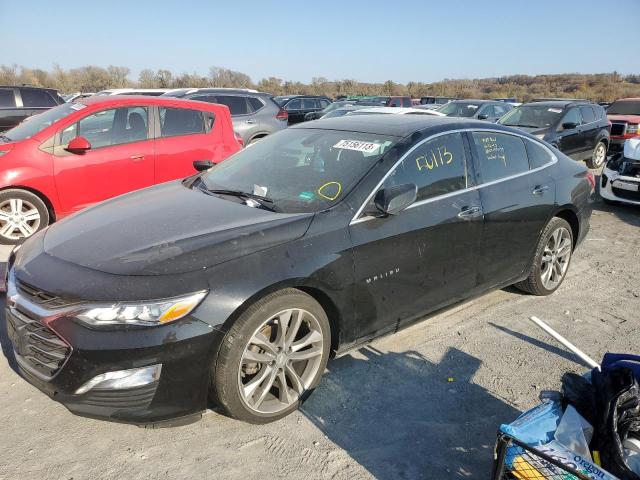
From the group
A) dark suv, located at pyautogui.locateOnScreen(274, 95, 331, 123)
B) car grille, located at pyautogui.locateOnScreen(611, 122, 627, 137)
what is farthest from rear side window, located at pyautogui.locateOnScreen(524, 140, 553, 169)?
dark suv, located at pyautogui.locateOnScreen(274, 95, 331, 123)

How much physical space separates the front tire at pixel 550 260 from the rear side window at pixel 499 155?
0.65 m

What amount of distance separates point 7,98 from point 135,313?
480 inches

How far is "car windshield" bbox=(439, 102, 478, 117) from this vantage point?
14633 mm

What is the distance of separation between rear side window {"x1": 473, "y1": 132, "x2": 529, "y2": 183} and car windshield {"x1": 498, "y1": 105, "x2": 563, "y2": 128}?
7239mm

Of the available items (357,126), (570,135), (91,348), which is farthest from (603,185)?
(91,348)

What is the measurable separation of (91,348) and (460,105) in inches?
576

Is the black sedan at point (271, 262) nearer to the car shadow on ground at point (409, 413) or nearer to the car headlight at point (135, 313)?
the car headlight at point (135, 313)

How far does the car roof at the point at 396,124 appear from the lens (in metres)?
3.57

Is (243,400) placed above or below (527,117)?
below

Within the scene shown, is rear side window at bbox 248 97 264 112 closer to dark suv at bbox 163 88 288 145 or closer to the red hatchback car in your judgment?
dark suv at bbox 163 88 288 145

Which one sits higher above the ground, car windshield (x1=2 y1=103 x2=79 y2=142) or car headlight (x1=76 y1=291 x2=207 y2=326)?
car windshield (x1=2 y1=103 x2=79 y2=142)

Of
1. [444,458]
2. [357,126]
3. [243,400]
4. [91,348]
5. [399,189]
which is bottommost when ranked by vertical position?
[444,458]

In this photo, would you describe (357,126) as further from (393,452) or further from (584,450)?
(584,450)

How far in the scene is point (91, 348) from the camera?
231 cm
